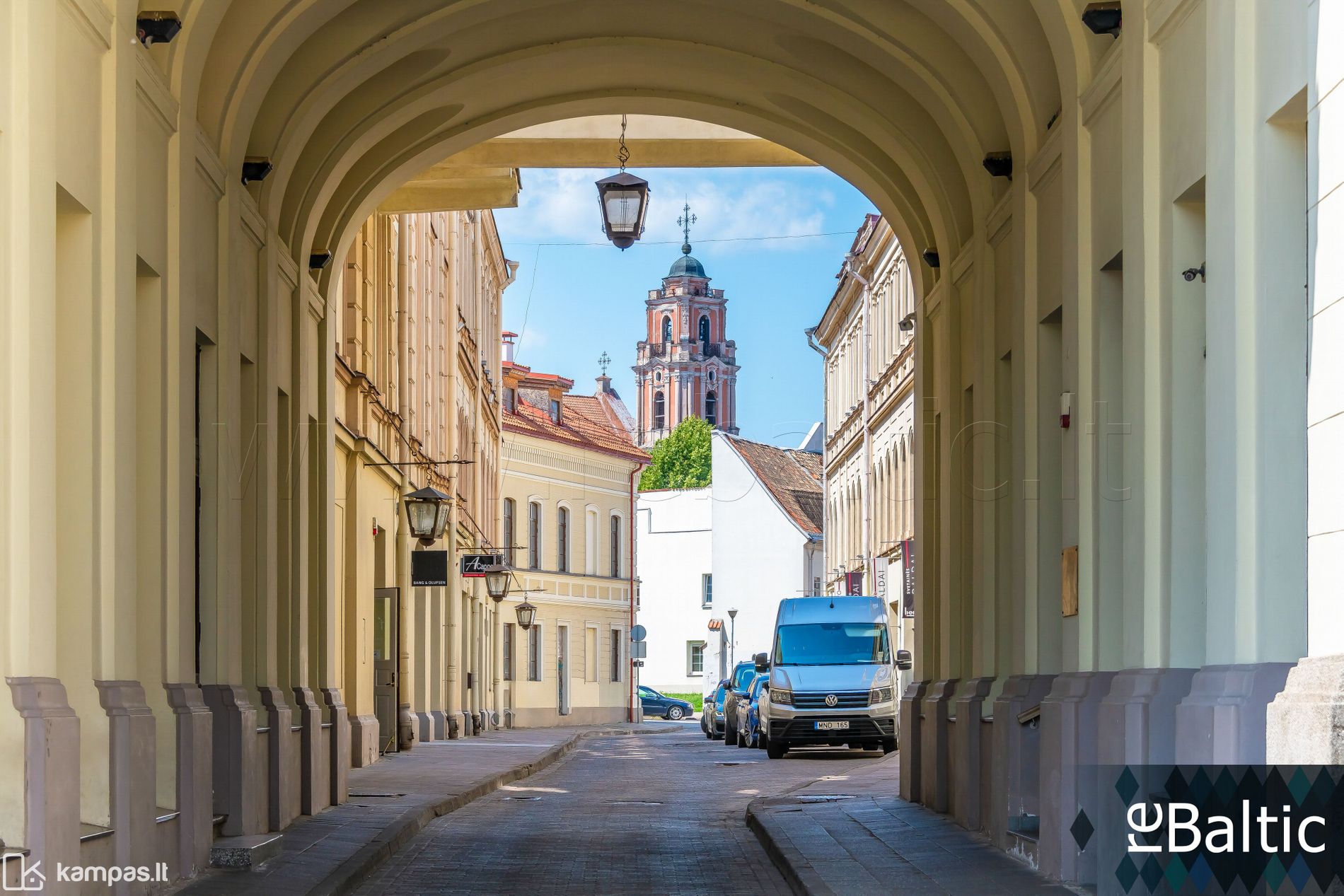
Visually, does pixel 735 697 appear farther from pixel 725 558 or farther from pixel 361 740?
pixel 725 558

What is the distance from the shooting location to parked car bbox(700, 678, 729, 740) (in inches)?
1666

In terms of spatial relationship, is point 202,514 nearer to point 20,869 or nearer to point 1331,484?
point 20,869

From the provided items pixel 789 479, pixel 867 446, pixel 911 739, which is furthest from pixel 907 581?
pixel 789 479

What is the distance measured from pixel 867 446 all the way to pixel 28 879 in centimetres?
3962

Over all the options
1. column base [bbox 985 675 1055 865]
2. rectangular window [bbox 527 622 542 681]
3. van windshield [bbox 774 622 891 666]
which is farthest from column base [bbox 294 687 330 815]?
rectangular window [bbox 527 622 542 681]

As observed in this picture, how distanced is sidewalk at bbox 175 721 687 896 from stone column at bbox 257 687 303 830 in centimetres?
13

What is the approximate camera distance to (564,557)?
5775 cm

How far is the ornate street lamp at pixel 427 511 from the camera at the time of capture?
22203 mm

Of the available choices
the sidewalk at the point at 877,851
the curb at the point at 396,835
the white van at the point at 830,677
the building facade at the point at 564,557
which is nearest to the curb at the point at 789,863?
the sidewalk at the point at 877,851

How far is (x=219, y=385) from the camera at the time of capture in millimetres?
12172

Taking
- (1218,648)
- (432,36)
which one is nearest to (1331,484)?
(1218,648)

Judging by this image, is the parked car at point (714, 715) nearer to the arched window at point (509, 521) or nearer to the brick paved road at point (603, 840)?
the arched window at point (509, 521)

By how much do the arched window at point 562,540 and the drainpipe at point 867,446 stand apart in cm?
1293

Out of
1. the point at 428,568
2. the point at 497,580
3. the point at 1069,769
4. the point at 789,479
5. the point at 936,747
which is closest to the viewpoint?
the point at 1069,769
